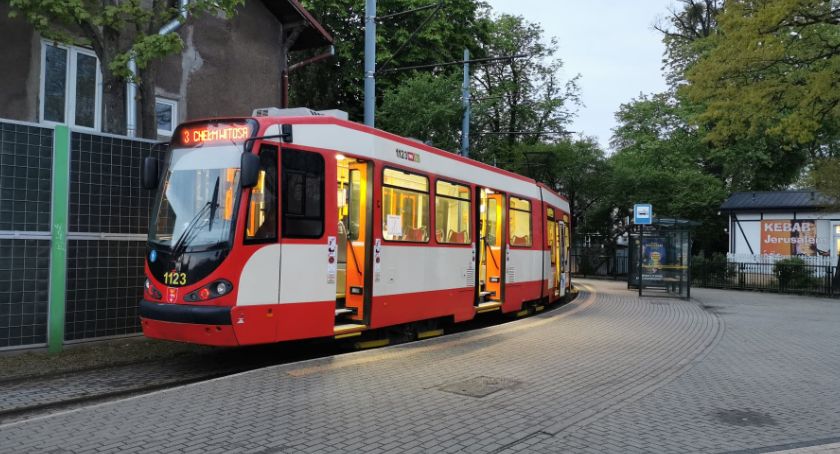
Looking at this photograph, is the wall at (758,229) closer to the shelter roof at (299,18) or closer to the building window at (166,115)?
the shelter roof at (299,18)

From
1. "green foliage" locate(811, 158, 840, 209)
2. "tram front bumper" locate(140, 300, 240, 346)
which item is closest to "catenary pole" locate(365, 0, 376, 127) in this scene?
"tram front bumper" locate(140, 300, 240, 346)

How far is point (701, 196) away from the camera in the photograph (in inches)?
1422

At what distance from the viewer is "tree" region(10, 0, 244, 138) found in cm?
933

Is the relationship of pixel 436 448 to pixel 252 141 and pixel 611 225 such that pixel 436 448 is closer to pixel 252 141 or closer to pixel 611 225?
pixel 252 141

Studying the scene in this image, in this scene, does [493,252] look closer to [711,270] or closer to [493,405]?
[493,405]

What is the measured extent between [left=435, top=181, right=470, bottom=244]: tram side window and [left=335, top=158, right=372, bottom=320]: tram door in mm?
1921

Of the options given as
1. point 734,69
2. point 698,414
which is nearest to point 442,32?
point 734,69

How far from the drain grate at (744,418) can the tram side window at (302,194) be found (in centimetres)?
507

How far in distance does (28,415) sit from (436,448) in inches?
159

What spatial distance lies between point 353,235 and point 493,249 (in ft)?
→ 16.0

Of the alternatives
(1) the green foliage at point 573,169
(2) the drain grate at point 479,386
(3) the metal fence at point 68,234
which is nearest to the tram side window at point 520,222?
(2) the drain grate at point 479,386

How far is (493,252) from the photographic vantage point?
13.7 metres

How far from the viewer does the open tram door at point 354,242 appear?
9289 millimetres

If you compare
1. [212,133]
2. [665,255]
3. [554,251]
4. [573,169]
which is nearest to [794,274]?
[665,255]
